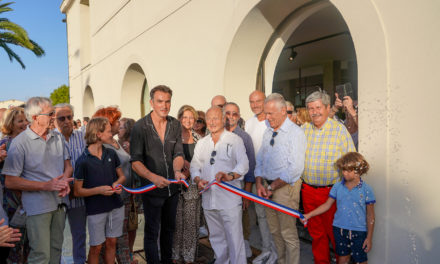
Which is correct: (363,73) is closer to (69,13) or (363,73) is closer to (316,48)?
(316,48)

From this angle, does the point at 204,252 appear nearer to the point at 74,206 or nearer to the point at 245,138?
the point at 245,138

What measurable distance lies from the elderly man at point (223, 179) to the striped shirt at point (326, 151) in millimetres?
705

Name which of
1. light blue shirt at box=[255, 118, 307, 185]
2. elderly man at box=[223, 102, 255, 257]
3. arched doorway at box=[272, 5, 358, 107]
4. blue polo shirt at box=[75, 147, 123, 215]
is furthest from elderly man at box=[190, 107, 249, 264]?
arched doorway at box=[272, 5, 358, 107]

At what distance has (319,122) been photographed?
303 centimetres

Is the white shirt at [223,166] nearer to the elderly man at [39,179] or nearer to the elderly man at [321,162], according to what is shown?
the elderly man at [321,162]

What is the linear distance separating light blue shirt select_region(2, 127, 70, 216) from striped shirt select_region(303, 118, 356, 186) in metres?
2.64

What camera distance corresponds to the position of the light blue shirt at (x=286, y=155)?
2.95 m

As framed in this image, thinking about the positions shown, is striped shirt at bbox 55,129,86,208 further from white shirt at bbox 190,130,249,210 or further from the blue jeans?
white shirt at bbox 190,130,249,210

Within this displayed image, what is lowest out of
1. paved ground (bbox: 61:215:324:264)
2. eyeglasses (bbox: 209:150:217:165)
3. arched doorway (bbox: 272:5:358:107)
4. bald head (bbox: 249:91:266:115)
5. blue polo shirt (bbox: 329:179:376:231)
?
paved ground (bbox: 61:215:324:264)

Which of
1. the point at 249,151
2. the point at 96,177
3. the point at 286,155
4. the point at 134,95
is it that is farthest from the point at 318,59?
the point at 96,177

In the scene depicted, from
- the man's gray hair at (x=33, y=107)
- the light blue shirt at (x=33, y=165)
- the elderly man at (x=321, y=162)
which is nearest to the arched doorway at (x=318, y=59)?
the elderly man at (x=321, y=162)

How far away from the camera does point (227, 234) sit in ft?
10.3

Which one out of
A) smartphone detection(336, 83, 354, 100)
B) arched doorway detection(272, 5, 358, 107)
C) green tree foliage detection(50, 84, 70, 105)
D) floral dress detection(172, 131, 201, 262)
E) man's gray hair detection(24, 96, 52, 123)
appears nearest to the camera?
man's gray hair detection(24, 96, 52, 123)

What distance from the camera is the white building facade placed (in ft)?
8.57
